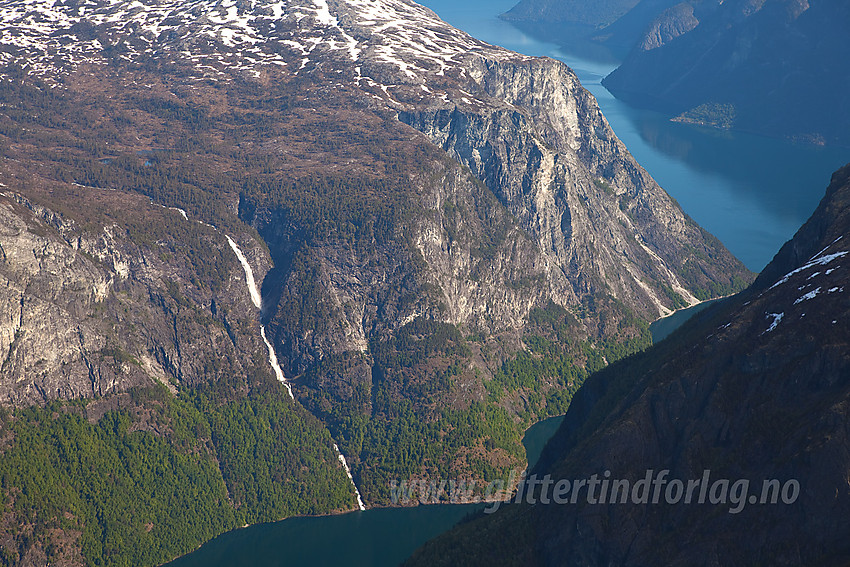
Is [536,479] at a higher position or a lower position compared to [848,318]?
lower

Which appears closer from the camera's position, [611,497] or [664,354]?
[611,497]

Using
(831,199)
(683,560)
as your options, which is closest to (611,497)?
(683,560)

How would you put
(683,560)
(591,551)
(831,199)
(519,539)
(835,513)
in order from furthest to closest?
1. (831,199)
2. (519,539)
3. (591,551)
4. (683,560)
5. (835,513)

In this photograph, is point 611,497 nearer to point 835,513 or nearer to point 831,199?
point 835,513

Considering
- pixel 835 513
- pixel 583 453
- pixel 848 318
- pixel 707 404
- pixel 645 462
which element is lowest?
pixel 583 453

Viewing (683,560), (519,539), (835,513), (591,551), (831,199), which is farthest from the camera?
(831,199)

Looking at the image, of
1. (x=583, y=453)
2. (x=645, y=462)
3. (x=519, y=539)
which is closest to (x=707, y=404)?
(x=645, y=462)
